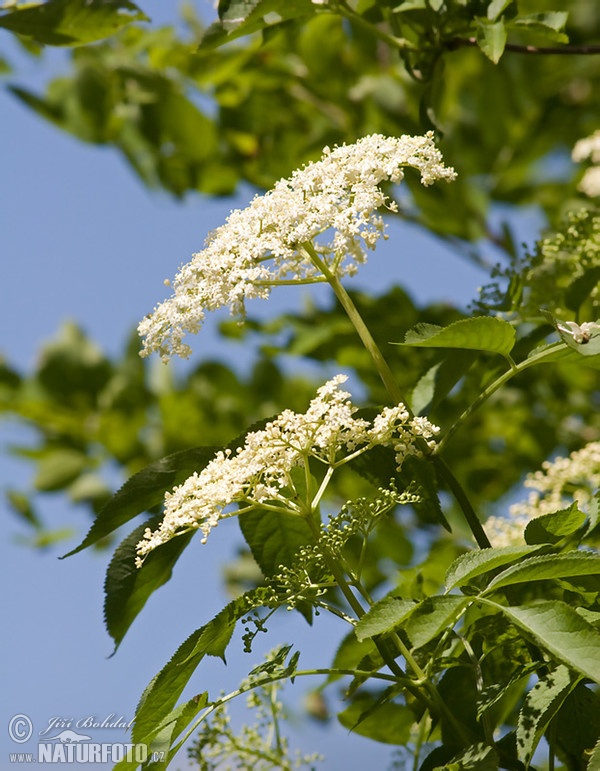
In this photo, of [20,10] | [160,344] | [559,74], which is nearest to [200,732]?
[160,344]

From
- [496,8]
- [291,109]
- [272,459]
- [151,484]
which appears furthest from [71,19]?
[291,109]

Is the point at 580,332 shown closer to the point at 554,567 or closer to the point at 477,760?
the point at 554,567

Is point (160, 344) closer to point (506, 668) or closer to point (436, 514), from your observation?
point (436, 514)

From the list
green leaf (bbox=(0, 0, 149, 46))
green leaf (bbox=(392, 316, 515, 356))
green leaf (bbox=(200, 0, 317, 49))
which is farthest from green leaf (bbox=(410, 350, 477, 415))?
green leaf (bbox=(0, 0, 149, 46))

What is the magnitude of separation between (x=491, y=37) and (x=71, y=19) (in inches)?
26.6

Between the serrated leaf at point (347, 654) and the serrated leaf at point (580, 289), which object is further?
the serrated leaf at point (580, 289)

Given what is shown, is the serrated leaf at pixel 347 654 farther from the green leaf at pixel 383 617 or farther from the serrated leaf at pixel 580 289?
the serrated leaf at pixel 580 289

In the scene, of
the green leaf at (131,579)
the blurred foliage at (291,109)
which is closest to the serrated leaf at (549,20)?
the green leaf at (131,579)

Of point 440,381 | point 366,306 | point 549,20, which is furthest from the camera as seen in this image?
point 366,306

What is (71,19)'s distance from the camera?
61.7 inches

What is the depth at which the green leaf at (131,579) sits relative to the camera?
3.87 ft

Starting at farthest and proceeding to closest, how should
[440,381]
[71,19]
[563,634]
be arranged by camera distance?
[71,19] → [440,381] → [563,634]

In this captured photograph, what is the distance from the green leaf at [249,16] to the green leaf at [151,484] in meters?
0.62

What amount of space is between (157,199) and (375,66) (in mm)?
818
